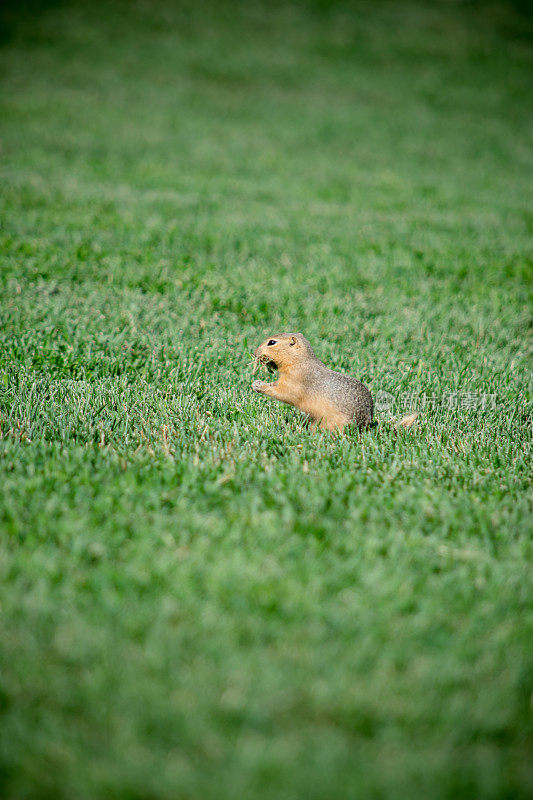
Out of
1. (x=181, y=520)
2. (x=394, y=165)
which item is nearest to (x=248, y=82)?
(x=394, y=165)

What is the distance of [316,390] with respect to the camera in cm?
396

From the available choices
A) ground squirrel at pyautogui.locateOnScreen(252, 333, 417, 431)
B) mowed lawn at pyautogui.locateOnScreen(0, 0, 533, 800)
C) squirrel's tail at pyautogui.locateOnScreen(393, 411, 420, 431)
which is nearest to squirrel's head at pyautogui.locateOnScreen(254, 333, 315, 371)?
ground squirrel at pyautogui.locateOnScreen(252, 333, 417, 431)

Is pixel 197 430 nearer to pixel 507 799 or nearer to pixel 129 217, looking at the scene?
pixel 507 799

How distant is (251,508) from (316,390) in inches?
46.8

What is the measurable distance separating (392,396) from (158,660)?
3020 millimetres

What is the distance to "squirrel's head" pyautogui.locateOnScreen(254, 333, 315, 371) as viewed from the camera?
166 inches

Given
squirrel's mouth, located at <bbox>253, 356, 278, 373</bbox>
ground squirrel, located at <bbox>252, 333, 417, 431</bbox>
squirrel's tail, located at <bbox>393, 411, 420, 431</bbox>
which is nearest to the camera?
ground squirrel, located at <bbox>252, 333, 417, 431</bbox>

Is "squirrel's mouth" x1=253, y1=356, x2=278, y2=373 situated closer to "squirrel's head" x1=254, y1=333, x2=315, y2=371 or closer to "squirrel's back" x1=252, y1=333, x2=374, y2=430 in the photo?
"squirrel's head" x1=254, y1=333, x2=315, y2=371

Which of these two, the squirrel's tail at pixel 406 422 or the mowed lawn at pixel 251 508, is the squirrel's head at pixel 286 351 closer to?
the mowed lawn at pixel 251 508

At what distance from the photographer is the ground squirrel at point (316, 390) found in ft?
12.8

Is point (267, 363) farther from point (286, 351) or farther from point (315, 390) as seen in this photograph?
point (315, 390)

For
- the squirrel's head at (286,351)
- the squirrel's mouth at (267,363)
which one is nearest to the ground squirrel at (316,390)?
the squirrel's head at (286,351)

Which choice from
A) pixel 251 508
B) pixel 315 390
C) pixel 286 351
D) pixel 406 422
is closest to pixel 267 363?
pixel 286 351

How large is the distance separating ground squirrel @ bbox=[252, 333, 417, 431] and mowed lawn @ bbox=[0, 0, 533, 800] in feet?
0.55
